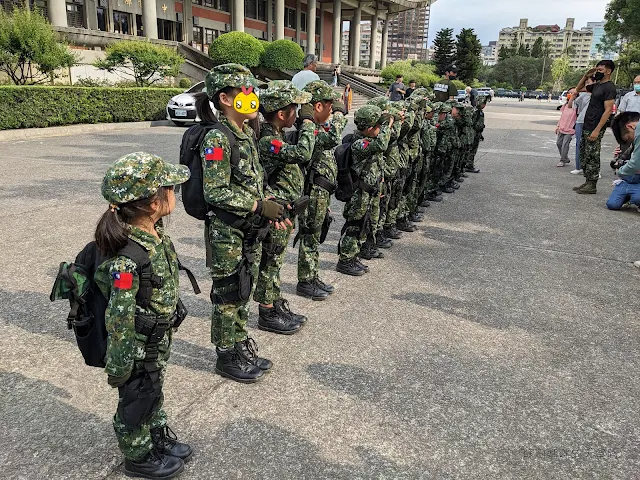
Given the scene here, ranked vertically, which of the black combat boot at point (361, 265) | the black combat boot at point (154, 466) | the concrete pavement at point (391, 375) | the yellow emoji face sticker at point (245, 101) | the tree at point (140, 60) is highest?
the tree at point (140, 60)

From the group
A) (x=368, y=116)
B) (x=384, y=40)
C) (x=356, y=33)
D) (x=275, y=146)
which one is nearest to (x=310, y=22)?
(x=356, y=33)

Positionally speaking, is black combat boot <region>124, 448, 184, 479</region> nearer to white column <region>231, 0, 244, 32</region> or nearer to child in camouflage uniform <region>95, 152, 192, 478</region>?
child in camouflage uniform <region>95, 152, 192, 478</region>

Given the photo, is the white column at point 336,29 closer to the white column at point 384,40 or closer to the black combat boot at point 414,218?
the white column at point 384,40

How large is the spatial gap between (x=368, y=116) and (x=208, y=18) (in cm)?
3713

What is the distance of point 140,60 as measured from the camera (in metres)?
18.7

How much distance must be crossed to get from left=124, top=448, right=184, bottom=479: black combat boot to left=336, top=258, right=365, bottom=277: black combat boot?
287 centimetres

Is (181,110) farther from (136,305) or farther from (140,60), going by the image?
(136,305)

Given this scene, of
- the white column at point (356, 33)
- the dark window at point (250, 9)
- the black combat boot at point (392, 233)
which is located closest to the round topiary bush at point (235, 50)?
the dark window at point (250, 9)

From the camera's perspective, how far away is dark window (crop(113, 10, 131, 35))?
31.8 m

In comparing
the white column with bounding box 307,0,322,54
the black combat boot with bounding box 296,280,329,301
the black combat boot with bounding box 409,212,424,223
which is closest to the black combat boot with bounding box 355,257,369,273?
the black combat boot with bounding box 296,280,329,301

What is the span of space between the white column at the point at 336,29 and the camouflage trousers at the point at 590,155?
40.3 m

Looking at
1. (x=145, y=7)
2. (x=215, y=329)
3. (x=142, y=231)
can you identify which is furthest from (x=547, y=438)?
(x=145, y=7)

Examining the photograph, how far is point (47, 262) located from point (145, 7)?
27.3 metres

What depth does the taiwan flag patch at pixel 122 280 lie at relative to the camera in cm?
191
